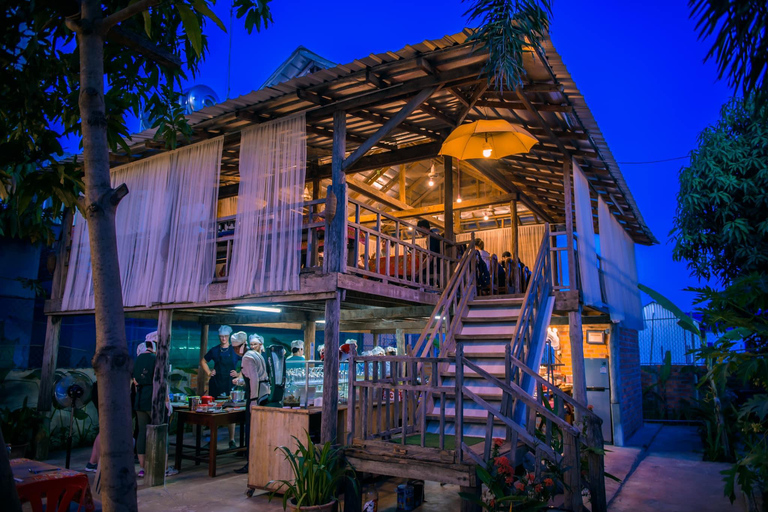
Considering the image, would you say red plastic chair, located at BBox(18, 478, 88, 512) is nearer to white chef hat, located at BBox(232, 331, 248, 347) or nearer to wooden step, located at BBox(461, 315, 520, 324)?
white chef hat, located at BBox(232, 331, 248, 347)

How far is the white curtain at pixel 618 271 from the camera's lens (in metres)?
10.8

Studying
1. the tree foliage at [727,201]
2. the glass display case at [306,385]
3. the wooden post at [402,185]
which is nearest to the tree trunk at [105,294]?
the glass display case at [306,385]

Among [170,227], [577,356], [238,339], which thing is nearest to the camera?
[577,356]

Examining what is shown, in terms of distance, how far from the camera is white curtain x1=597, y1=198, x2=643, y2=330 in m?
10.8

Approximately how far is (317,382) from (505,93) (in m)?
5.33

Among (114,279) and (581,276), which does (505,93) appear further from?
(114,279)

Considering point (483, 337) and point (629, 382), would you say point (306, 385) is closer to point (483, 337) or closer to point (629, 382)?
point (483, 337)

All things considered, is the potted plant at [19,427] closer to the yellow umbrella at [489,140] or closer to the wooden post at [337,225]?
the wooden post at [337,225]

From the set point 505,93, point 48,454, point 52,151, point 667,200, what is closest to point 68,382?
point 48,454

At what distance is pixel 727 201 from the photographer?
12.4 meters

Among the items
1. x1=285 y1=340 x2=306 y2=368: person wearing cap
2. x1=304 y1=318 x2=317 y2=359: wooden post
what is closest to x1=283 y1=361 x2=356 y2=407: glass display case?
x1=285 y1=340 x2=306 y2=368: person wearing cap

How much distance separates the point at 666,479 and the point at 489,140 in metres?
6.13

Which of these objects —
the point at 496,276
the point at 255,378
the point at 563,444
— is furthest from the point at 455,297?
the point at 563,444

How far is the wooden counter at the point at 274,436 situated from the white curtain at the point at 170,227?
2.21 metres
